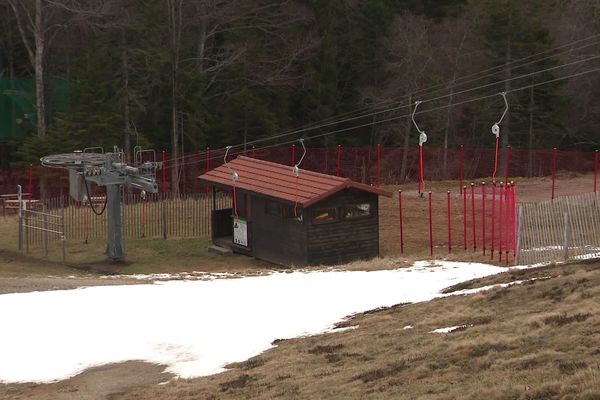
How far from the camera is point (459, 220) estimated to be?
38219 millimetres

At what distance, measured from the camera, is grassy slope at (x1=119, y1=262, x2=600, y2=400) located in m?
11.6

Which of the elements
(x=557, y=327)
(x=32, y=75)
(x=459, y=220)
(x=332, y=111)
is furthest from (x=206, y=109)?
(x=557, y=327)

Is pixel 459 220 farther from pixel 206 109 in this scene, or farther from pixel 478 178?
pixel 206 109

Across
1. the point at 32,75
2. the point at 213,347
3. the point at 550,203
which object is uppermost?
the point at 32,75

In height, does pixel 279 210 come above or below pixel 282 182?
below

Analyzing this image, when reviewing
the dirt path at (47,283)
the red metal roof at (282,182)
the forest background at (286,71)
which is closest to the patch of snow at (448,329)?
the dirt path at (47,283)

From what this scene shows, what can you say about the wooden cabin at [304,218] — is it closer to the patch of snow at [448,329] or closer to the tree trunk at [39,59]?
the patch of snow at [448,329]

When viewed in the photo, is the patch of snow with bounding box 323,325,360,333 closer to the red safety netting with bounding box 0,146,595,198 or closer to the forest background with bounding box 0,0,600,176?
the red safety netting with bounding box 0,146,595,198

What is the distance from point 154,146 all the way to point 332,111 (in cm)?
1132

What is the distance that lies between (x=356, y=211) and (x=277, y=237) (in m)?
2.73

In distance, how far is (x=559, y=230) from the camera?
82.7ft

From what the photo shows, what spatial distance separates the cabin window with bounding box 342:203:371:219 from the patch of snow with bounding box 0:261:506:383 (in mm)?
4617

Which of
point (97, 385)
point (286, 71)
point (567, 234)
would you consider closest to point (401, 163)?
point (286, 71)

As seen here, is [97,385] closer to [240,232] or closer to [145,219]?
[240,232]
